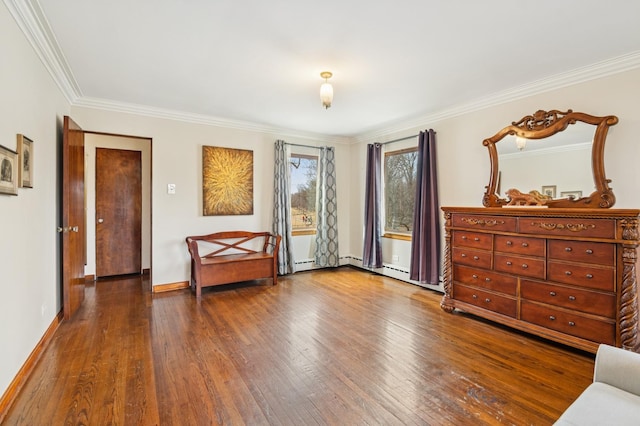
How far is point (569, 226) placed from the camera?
2.65m

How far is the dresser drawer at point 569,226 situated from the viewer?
246cm

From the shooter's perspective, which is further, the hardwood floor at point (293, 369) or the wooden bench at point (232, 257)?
the wooden bench at point (232, 257)

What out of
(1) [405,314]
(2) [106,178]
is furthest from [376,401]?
(2) [106,178]

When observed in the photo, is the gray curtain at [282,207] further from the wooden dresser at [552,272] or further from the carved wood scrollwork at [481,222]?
the carved wood scrollwork at [481,222]

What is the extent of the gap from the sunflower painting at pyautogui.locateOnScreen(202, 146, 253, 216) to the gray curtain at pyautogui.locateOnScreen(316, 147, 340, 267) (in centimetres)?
129

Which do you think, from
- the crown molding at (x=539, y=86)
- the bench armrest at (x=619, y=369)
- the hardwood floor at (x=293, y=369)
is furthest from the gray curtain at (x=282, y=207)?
the bench armrest at (x=619, y=369)

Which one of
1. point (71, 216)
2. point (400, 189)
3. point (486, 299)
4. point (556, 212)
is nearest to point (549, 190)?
point (556, 212)

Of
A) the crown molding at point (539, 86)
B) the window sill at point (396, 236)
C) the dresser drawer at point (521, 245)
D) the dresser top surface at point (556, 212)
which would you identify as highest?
the crown molding at point (539, 86)

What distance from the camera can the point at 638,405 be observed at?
1.24m

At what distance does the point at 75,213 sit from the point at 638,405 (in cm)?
450

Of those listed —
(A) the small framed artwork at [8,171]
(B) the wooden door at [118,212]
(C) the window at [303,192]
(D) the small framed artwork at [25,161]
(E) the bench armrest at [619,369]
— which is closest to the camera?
(E) the bench armrest at [619,369]

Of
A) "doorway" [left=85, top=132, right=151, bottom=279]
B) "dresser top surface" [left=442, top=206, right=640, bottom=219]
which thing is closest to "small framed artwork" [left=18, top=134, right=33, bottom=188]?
"doorway" [left=85, top=132, right=151, bottom=279]

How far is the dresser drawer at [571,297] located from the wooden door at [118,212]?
5.53 m

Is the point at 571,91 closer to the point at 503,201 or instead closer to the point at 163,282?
the point at 503,201
